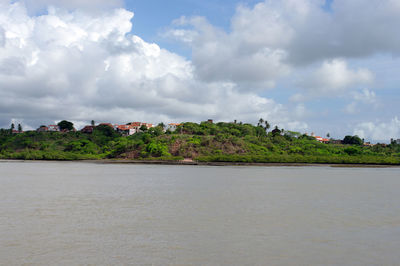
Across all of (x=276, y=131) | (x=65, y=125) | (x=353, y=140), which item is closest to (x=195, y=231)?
(x=276, y=131)

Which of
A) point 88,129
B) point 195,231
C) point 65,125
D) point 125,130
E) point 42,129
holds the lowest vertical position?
point 195,231

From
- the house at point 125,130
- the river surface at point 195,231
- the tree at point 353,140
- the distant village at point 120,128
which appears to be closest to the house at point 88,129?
the distant village at point 120,128

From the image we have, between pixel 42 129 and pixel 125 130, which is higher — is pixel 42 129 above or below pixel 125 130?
above

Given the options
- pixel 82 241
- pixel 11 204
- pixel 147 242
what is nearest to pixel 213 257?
pixel 147 242

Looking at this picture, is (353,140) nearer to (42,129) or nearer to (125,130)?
(125,130)

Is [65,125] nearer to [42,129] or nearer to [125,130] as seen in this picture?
[42,129]

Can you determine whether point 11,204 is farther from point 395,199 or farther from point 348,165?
point 348,165

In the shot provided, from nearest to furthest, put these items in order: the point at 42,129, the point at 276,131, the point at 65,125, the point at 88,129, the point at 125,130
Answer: the point at 276,131 < the point at 88,129 < the point at 125,130 < the point at 65,125 < the point at 42,129

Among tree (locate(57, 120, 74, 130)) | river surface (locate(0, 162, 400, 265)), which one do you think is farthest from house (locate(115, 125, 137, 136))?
river surface (locate(0, 162, 400, 265))

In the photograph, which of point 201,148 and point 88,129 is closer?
point 201,148

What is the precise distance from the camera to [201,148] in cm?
11369

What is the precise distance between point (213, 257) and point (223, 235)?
127 inches

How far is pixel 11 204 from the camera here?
2231 centimetres

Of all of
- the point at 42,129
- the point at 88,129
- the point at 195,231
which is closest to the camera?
the point at 195,231
